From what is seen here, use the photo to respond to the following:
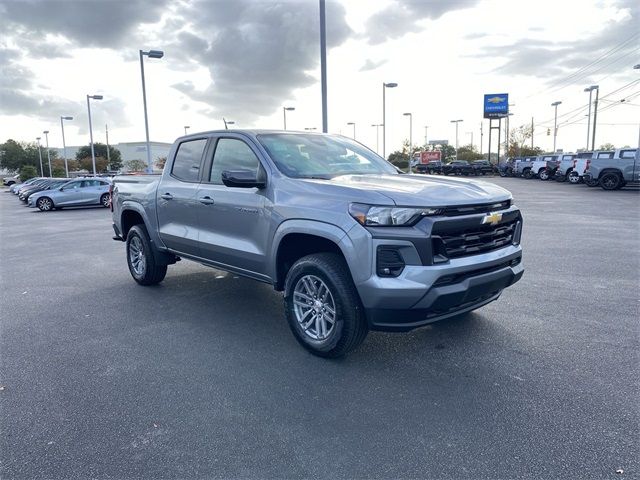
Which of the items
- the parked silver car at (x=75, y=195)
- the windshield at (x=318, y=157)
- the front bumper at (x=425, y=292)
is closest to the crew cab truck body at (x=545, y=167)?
the parked silver car at (x=75, y=195)

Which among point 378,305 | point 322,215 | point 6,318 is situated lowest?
point 6,318

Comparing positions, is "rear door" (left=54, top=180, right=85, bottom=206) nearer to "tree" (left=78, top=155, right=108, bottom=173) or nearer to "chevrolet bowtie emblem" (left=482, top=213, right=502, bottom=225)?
"chevrolet bowtie emblem" (left=482, top=213, right=502, bottom=225)

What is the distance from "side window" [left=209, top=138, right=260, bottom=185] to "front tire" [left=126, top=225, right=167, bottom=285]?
1.77 meters

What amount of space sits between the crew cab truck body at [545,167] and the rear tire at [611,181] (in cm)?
1126

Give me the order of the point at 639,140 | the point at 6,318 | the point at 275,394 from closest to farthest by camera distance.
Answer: the point at 275,394, the point at 6,318, the point at 639,140

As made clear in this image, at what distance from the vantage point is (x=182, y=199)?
568cm

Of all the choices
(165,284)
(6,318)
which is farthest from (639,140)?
(6,318)

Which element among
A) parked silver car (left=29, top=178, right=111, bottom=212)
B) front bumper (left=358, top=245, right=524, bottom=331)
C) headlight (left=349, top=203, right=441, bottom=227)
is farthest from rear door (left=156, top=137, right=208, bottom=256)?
parked silver car (left=29, top=178, right=111, bottom=212)

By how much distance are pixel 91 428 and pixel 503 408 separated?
270 centimetres

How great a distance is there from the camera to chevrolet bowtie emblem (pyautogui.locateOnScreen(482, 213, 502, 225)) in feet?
12.9

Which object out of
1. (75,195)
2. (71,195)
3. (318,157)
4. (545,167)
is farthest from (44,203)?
(545,167)

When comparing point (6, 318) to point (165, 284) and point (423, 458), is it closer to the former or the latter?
point (165, 284)

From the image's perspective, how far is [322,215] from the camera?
3.94m

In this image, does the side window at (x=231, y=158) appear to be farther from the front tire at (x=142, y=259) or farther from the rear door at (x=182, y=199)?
the front tire at (x=142, y=259)
